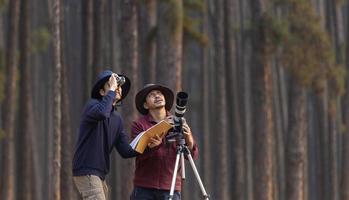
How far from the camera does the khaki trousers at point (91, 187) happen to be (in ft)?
27.0

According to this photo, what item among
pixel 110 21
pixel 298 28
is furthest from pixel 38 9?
pixel 298 28

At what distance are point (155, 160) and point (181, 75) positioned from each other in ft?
46.9

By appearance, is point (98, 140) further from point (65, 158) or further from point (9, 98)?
point (9, 98)

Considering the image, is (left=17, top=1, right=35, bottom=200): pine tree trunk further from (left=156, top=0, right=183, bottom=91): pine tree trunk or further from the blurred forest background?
(left=156, top=0, right=183, bottom=91): pine tree trunk

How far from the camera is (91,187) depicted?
823 cm

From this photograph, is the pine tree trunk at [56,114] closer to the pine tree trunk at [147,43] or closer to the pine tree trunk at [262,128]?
the pine tree trunk at [147,43]

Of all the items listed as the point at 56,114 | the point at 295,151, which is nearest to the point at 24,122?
the point at 295,151

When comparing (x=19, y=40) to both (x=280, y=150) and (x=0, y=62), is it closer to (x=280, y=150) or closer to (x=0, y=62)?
(x=0, y=62)

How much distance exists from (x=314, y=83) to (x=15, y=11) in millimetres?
7110

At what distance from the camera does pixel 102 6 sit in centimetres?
2495

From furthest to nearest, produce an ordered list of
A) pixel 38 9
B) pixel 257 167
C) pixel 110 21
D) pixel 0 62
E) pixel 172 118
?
1. pixel 38 9
2. pixel 110 21
3. pixel 0 62
4. pixel 257 167
5. pixel 172 118

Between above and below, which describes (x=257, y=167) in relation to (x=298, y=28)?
below

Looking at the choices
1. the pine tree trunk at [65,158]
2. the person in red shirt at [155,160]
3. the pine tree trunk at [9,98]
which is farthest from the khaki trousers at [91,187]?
the pine tree trunk at [9,98]

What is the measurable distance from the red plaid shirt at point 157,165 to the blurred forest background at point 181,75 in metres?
6.79
